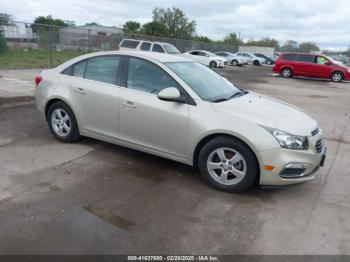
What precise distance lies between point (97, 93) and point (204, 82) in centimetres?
157

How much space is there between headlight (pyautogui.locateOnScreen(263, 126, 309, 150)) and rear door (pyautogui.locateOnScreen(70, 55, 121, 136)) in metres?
2.19

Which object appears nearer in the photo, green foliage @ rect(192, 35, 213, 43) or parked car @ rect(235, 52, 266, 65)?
parked car @ rect(235, 52, 266, 65)

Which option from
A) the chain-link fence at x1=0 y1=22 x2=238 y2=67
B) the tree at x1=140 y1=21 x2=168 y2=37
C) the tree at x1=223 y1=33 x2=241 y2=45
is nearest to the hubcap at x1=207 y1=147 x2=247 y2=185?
the chain-link fence at x1=0 y1=22 x2=238 y2=67

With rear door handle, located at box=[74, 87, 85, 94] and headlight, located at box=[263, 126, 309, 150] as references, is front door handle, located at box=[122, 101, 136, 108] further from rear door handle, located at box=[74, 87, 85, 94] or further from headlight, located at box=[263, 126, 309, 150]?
headlight, located at box=[263, 126, 309, 150]

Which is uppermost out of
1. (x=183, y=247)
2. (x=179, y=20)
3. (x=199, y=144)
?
(x=179, y=20)

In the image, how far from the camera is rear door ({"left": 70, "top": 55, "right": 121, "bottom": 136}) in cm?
472

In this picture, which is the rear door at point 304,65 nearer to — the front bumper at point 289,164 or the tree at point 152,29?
the front bumper at point 289,164

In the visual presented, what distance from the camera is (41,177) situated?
13.6 ft

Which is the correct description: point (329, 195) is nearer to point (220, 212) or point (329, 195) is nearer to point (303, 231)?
point (303, 231)

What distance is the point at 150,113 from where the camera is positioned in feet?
14.2

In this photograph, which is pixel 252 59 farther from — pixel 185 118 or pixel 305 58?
pixel 185 118

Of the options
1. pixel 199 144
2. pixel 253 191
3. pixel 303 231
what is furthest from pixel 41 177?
pixel 303 231

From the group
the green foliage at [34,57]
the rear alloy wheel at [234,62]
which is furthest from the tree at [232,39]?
the green foliage at [34,57]

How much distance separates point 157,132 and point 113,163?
89cm
